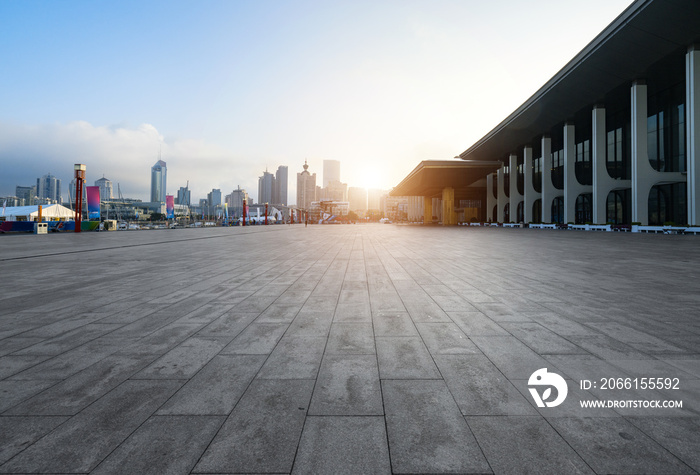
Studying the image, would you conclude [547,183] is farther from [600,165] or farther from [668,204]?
[668,204]

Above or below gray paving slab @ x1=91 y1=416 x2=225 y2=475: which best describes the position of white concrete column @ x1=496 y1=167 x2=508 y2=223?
above

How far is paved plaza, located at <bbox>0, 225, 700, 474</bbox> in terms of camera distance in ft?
6.50

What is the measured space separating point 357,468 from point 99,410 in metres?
1.93

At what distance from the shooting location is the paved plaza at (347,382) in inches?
78.0

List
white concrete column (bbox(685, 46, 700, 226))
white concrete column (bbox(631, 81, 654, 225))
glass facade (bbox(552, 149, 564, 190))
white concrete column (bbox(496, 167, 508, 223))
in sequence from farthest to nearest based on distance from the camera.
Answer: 1. white concrete column (bbox(496, 167, 508, 223))
2. glass facade (bbox(552, 149, 564, 190))
3. white concrete column (bbox(631, 81, 654, 225))
4. white concrete column (bbox(685, 46, 700, 226))

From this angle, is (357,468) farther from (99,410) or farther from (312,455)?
(99,410)

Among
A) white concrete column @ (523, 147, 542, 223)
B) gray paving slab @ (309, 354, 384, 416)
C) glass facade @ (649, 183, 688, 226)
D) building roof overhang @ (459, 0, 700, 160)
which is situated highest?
building roof overhang @ (459, 0, 700, 160)

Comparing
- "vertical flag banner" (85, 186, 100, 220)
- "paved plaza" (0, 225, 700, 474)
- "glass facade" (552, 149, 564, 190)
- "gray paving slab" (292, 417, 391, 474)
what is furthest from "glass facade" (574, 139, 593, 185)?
"vertical flag banner" (85, 186, 100, 220)

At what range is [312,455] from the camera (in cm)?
196

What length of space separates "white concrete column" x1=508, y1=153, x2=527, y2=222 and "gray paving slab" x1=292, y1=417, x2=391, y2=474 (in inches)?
2252

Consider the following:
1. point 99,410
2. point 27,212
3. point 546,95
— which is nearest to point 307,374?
point 99,410

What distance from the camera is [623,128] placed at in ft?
119

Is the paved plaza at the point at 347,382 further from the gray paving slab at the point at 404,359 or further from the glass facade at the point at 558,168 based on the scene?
the glass facade at the point at 558,168

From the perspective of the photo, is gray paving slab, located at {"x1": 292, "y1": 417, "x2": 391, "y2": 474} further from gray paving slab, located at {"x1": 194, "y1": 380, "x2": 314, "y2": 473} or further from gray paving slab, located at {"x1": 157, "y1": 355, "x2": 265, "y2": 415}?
gray paving slab, located at {"x1": 157, "y1": 355, "x2": 265, "y2": 415}
